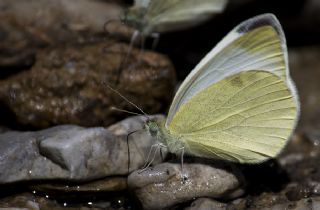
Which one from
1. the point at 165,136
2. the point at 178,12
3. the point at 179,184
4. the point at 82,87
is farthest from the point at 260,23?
the point at 178,12

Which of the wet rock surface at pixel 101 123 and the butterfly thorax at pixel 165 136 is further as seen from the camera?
the butterfly thorax at pixel 165 136

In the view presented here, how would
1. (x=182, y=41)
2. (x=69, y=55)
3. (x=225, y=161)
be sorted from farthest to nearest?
(x=182, y=41)
(x=69, y=55)
(x=225, y=161)

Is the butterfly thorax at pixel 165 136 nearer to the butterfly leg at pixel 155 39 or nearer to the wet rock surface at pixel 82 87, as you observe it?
the wet rock surface at pixel 82 87

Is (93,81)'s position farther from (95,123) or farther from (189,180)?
(189,180)

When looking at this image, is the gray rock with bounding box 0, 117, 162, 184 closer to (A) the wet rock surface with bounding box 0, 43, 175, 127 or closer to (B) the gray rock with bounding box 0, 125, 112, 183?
(B) the gray rock with bounding box 0, 125, 112, 183

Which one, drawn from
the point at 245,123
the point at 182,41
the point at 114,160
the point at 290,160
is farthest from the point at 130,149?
the point at 182,41

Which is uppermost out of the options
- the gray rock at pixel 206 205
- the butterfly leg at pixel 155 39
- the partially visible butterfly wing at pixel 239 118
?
the partially visible butterfly wing at pixel 239 118

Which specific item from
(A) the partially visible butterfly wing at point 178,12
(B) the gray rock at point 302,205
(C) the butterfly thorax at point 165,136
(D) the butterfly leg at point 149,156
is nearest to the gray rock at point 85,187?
(D) the butterfly leg at point 149,156
